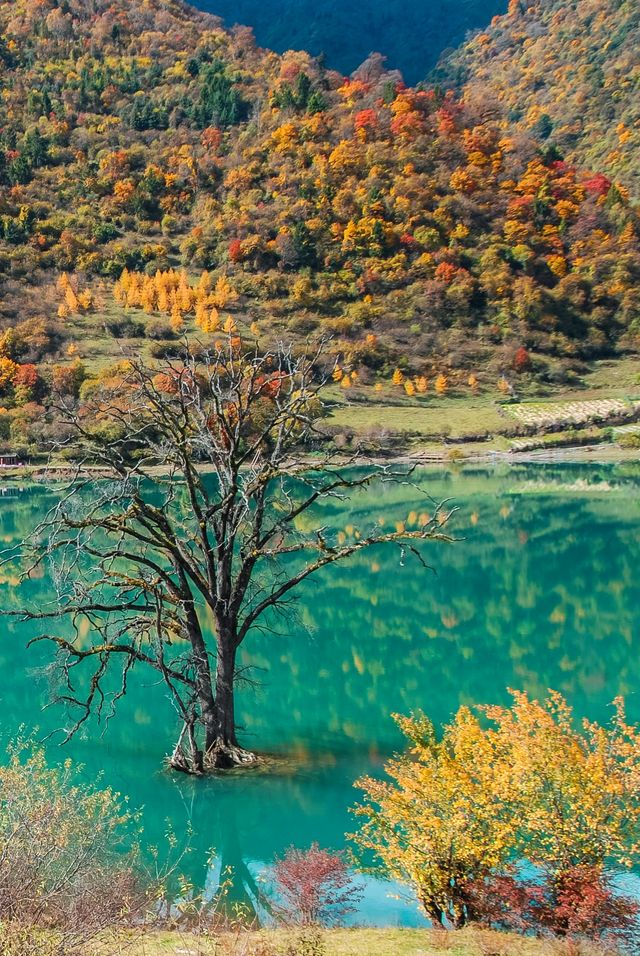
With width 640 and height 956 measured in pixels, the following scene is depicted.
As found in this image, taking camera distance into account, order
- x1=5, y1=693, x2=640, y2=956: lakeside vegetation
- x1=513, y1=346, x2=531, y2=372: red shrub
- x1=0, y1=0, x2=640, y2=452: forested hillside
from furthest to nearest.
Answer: x1=0, y1=0, x2=640, y2=452: forested hillside, x1=513, y1=346, x2=531, y2=372: red shrub, x1=5, y1=693, x2=640, y2=956: lakeside vegetation

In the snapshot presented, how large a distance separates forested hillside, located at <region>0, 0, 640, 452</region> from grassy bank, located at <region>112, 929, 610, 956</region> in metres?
93.2

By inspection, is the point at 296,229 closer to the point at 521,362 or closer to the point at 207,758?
the point at 521,362

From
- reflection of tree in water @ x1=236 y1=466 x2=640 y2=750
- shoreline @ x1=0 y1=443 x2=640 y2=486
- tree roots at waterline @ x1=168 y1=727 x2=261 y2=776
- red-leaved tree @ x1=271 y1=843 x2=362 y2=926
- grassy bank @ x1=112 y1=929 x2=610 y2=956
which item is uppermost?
shoreline @ x1=0 y1=443 x2=640 y2=486

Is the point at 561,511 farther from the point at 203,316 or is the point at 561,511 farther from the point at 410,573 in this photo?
the point at 203,316

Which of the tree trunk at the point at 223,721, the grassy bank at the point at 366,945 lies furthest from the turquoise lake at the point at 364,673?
the grassy bank at the point at 366,945

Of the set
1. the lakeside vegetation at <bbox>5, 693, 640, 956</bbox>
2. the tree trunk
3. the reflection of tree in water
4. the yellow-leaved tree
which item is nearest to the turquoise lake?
the reflection of tree in water

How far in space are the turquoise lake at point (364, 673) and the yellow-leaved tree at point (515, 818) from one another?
7.30ft

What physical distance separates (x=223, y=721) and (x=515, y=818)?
8.45 meters

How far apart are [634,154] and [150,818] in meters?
185

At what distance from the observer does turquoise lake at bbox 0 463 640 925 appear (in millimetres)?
15891

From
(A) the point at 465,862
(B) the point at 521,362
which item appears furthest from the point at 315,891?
(B) the point at 521,362

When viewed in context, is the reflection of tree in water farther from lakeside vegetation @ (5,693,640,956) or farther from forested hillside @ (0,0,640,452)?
forested hillside @ (0,0,640,452)

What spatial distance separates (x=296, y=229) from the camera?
141 metres

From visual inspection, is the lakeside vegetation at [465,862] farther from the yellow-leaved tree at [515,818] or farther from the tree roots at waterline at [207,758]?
the tree roots at waterline at [207,758]
